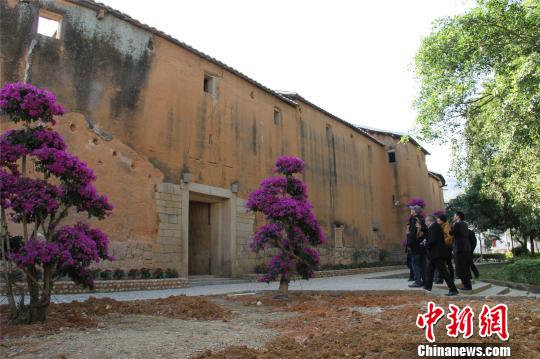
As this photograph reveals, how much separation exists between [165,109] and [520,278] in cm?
1062

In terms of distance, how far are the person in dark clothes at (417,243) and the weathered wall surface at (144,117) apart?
6725mm

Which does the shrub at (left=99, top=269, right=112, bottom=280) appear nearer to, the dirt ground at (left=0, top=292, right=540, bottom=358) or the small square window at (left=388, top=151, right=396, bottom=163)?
the dirt ground at (left=0, top=292, right=540, bottom=358)

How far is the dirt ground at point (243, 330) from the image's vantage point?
13.0 feet

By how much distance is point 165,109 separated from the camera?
12617 millimetres

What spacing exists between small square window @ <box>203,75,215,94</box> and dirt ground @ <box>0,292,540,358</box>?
29.2ft

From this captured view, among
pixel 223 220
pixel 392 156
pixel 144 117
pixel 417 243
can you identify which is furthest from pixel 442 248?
pixel 392 156

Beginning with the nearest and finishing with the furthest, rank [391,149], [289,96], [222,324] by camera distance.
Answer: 1. [222,324]
2. [289,96]
3. [391,149]

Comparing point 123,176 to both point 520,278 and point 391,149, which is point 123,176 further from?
point 391,149

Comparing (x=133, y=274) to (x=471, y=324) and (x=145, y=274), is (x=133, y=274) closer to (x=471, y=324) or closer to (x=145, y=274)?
(x=145, y=274)

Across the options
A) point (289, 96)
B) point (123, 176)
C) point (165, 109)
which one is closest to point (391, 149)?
point (289, 96)

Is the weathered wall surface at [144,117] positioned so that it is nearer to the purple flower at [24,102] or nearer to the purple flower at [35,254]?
the purple flower at [24,102]

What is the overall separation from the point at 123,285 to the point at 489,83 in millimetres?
11724

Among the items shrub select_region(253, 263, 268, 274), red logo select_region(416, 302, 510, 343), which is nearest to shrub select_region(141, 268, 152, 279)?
shrub select_region(253, 263, 268, 274)

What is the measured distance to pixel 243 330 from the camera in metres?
5.27
